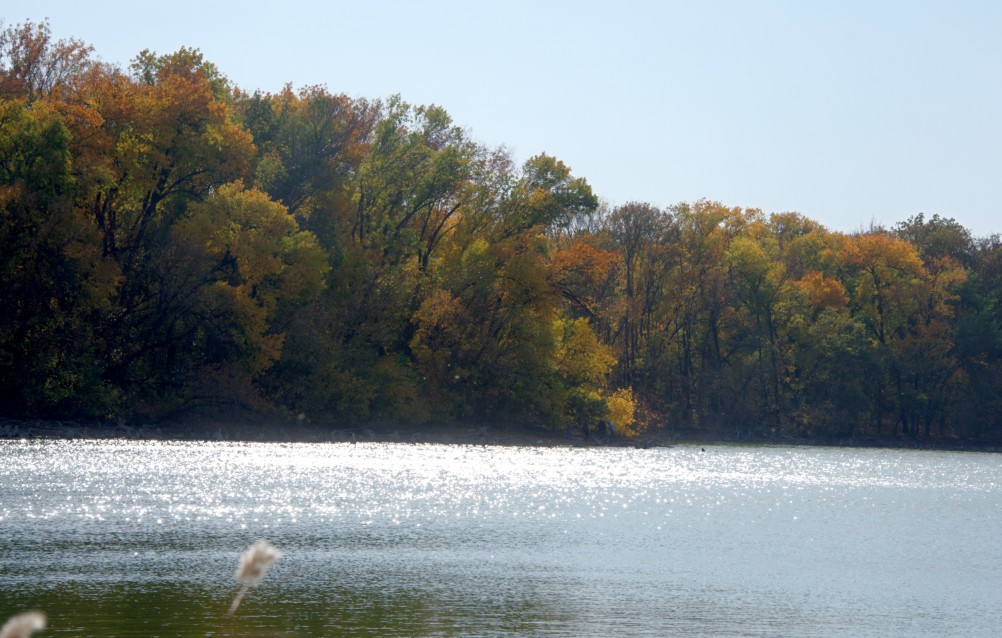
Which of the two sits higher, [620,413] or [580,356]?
[580,356]

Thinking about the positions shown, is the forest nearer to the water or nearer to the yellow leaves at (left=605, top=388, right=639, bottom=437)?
the yellow leaves at (left=605, top=388, right=639, bottom=437)

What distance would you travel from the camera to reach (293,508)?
33.1m

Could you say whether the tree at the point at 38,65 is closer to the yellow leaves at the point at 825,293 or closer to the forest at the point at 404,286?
the forest at the point at 404,286

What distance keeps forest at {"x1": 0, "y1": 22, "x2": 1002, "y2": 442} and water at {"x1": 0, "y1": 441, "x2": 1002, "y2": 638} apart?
37.9 feet

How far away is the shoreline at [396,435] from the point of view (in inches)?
2176

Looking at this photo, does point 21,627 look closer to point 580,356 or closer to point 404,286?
point 404,286

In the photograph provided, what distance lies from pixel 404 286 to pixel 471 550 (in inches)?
1937

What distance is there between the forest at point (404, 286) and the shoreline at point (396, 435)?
2.77ft

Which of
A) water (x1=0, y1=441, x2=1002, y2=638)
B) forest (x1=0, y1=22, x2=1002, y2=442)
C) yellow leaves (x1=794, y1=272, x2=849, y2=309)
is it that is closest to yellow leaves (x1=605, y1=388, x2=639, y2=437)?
forest (x1=0, y1=22, x2=1002, y2=442)

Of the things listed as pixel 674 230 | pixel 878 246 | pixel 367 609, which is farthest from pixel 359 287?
pixel 367 609

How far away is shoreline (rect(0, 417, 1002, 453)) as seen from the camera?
181 feet

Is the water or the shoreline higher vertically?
the shoreline

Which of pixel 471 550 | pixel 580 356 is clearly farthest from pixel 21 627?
pixel 580 356

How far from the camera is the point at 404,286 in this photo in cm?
7550
